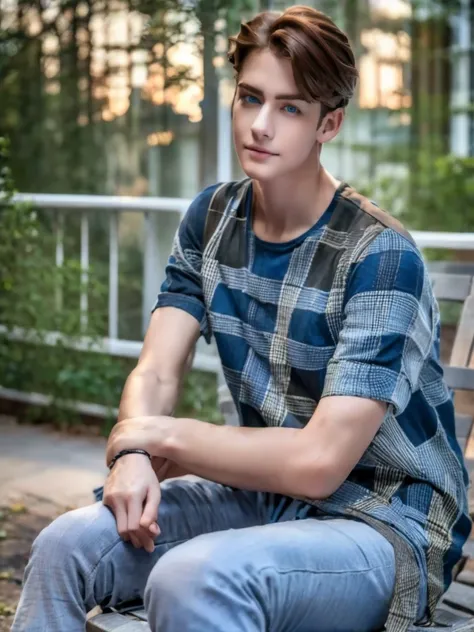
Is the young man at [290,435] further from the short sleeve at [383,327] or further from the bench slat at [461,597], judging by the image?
the bench slat at [461,597]

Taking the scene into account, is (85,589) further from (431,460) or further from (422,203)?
(422,203)

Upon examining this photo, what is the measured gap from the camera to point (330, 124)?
6.84ft

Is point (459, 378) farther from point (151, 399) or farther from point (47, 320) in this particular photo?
point (47, 320)

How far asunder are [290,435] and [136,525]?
303mm

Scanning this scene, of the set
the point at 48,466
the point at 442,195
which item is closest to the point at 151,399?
the point at 48,466

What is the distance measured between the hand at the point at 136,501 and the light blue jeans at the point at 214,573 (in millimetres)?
29

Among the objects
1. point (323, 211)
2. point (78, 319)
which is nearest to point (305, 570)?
point (323, 211)

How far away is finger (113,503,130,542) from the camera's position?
1.94 m

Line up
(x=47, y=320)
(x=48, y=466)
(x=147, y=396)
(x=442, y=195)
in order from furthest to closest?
(x=47, y=320), (x=442, y=195), (x=48, y=466), (x=147, y=396)

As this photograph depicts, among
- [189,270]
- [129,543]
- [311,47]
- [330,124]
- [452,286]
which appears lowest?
[129,543]

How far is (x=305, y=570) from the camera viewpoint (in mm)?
1784

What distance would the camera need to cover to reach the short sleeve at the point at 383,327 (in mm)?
1901

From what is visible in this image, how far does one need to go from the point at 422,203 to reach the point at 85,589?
339cm

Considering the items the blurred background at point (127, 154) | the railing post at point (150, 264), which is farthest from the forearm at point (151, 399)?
the railing post at point (150, 264)
